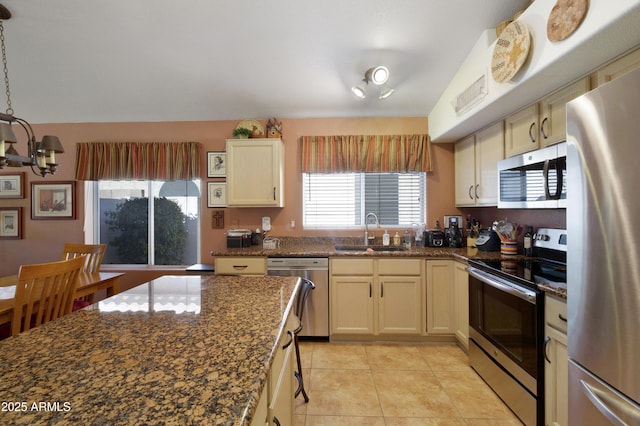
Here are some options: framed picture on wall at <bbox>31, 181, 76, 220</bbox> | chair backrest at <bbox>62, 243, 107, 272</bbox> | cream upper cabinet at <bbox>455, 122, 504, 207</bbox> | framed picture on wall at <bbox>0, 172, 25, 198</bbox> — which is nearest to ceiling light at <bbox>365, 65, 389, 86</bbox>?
cream upper cabinet at <bbox>455, 122, 504, 207</bbox>

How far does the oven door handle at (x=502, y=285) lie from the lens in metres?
1.54

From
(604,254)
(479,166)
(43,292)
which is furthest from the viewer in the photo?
(479,166)

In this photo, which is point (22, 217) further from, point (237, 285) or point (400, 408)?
point (400, 408)

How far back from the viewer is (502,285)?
176 centimetres

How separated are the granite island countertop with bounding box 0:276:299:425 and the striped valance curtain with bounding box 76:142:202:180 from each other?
7.96 feet

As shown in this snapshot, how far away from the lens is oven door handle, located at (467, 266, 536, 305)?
1.54 m

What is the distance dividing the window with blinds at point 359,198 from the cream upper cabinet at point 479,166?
0.45m

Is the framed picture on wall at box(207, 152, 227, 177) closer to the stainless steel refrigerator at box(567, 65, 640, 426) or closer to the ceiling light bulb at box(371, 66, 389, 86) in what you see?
the ceiling light bulb at box(371, 66, 389, 86)

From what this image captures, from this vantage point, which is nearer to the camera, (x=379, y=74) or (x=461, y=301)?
(x=379, y=74)

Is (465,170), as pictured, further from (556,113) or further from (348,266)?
(348,266)

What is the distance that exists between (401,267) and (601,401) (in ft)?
5.39

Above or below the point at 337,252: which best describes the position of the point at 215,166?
above

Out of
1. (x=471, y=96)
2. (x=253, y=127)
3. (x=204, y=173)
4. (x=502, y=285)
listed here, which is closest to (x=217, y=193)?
(x=204, y=173)

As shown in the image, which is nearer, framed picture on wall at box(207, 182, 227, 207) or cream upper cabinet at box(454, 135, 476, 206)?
cream upper cabinet at box(454, 135, 476, 206)
